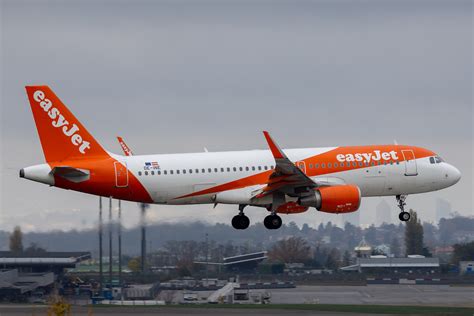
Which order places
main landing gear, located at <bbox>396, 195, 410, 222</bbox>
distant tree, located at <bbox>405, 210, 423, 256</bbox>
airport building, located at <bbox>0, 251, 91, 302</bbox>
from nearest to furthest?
main landing gear, located at <bbox>396, 195, 410, 222</bbox>, airport building, located at <bbox>0, 251, 91, 302</bbox>, distant tree, located at <bbox>405, 210, 423, 256</bbox>

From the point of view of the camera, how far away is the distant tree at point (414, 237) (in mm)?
134125

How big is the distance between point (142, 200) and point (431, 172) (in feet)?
73.0

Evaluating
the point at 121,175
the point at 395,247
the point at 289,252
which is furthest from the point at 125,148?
the point at 395,247

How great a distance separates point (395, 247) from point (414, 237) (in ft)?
101

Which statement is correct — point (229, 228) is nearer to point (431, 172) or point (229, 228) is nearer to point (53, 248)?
point (53, 248)

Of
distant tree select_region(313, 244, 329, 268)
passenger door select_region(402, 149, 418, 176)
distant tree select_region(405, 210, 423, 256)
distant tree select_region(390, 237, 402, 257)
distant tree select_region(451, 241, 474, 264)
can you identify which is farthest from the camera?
distant tree select_region(390, 237, 402, 257)

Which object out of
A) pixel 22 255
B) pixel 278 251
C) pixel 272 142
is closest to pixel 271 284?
pixel 278 251

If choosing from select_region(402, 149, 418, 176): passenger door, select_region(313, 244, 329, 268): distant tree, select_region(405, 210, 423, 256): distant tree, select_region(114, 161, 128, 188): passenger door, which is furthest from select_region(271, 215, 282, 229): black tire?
select_region(405, 210, 423, 256): distant tree

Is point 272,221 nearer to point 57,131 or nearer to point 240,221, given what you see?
point 240,221

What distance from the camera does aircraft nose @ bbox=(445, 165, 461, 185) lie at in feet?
293

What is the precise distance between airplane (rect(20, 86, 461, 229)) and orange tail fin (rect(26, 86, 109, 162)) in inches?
2.8

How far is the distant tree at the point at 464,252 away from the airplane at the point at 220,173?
124ft

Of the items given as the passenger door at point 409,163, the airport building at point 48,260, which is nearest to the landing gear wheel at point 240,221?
the passenger door at point 409,163

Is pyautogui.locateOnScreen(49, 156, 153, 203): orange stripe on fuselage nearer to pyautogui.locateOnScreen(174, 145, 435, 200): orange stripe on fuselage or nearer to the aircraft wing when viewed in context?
pyautogui.locateOnScreen(174, 145, 435, 200): orange stripe on fuselage
